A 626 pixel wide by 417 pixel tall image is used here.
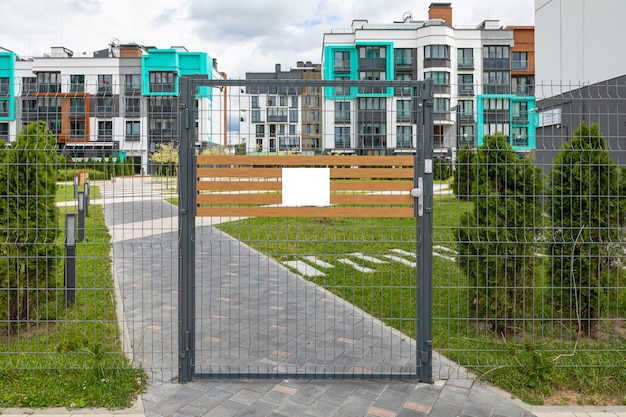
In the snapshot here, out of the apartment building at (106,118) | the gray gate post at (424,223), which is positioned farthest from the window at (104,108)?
the gray gate post at (424,223)

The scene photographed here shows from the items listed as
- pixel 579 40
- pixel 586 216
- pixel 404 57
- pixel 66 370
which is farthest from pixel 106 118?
pixel 404 57

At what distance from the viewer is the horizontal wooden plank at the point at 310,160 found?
411 cm

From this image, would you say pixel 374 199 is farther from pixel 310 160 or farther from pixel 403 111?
pixel 403 111

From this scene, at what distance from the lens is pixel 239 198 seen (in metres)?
4.15

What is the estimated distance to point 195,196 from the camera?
162 inches

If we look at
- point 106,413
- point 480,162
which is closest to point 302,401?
point 106,413

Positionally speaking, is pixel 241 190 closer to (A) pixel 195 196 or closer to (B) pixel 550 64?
(A) pixel 195 196

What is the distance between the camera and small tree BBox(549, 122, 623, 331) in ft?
15.8

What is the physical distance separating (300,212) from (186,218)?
863 mm

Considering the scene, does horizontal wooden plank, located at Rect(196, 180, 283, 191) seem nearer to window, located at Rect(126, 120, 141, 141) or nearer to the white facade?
window, located at Rect(126, 120, 141, 141)

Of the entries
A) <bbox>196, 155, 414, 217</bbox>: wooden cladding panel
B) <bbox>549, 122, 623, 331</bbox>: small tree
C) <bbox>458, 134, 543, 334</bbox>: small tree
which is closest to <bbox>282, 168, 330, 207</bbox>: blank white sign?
<bbox>196, 155, 414, 217</bbox>: wooden cladding panel

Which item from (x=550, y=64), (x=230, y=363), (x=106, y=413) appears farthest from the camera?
(x=550, y=64)

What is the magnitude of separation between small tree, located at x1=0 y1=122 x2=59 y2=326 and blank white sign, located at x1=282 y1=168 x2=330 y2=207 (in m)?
2.11

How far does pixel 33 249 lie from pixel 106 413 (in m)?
2.03
